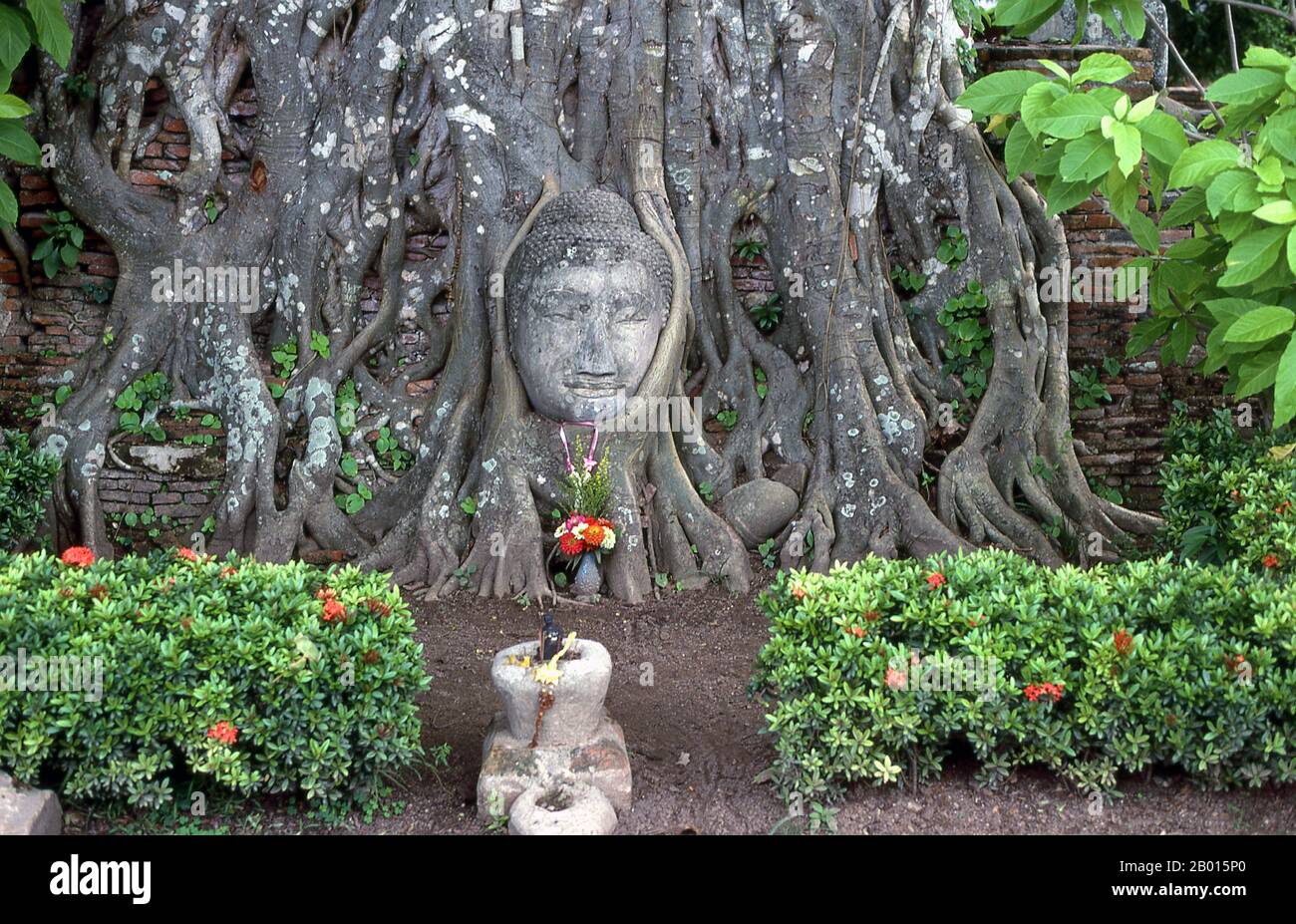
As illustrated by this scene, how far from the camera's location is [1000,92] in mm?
4340

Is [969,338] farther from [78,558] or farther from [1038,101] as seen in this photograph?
[78,558]

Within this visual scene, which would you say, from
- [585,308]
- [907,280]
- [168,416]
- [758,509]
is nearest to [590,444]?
[585,308]

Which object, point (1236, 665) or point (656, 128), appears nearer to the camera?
point (1236, 665)

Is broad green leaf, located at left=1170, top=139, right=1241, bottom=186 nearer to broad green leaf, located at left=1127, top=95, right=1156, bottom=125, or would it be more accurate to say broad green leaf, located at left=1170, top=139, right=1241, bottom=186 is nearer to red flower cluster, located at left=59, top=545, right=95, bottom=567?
broad green leaf, located at left=1127, top=95, right=1156, bottom=125

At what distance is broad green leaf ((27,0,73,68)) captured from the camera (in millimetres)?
4824

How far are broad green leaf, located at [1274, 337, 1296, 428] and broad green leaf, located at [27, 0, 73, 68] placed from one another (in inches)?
170

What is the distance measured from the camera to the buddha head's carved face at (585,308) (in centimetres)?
623

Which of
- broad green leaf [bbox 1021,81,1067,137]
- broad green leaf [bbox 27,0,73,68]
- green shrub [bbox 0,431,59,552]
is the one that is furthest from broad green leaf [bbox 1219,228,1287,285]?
green shrub [bbox 0,431,59,552]

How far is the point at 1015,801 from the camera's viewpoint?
4059mm

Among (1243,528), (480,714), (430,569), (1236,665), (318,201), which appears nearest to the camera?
(1236,665)

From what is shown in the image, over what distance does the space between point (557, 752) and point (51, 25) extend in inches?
126

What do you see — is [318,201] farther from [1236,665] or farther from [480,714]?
[1236,665]

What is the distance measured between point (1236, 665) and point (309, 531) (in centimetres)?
433

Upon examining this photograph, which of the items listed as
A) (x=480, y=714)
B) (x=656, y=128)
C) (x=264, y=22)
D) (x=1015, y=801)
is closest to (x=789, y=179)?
(x=656, y=128)
